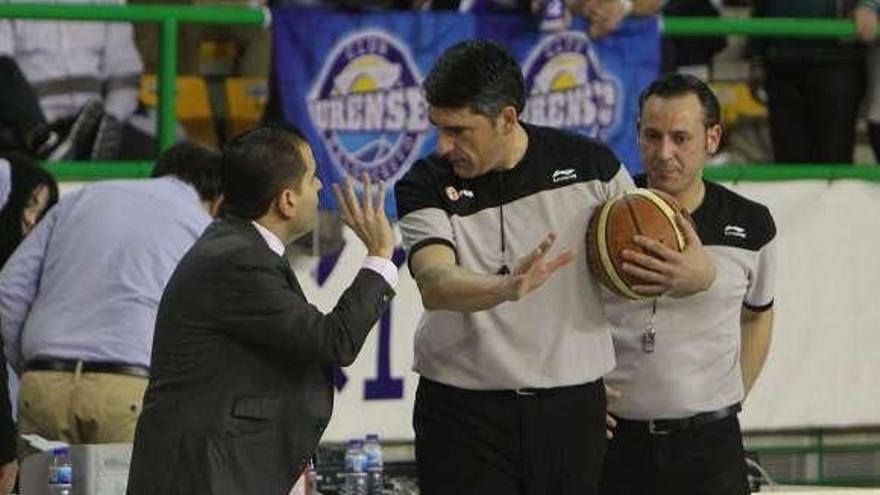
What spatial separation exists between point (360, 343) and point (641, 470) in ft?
5.04

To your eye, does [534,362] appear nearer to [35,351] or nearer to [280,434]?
[280,434]

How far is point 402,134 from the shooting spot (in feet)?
36.5

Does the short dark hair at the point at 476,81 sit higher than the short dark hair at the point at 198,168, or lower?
higher

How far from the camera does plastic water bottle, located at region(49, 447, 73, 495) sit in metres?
8.53

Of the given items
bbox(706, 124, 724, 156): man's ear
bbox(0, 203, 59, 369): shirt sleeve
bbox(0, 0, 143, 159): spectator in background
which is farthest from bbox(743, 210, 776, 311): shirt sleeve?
bbox(0, 0, 143, 159): spectator in background

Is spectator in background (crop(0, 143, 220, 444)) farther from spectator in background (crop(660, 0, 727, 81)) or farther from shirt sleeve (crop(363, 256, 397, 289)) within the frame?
spectator in background (crop(660, 0, 727, 81))

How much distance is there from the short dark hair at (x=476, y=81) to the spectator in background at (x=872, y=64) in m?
5.44

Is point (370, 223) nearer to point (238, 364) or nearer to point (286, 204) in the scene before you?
point (286, 204)

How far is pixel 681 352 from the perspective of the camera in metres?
7.84

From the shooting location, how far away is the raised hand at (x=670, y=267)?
728 cm

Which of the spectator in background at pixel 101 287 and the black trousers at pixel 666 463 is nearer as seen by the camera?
the black trousers at pixel 666 463

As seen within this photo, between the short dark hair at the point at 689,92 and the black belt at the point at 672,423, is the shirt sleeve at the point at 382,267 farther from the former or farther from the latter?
the short dark hair at the point at 689,92

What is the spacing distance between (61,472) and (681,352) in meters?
2.25

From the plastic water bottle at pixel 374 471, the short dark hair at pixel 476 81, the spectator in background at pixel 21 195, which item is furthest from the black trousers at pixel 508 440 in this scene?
the spectator in background at pixel 21 195
